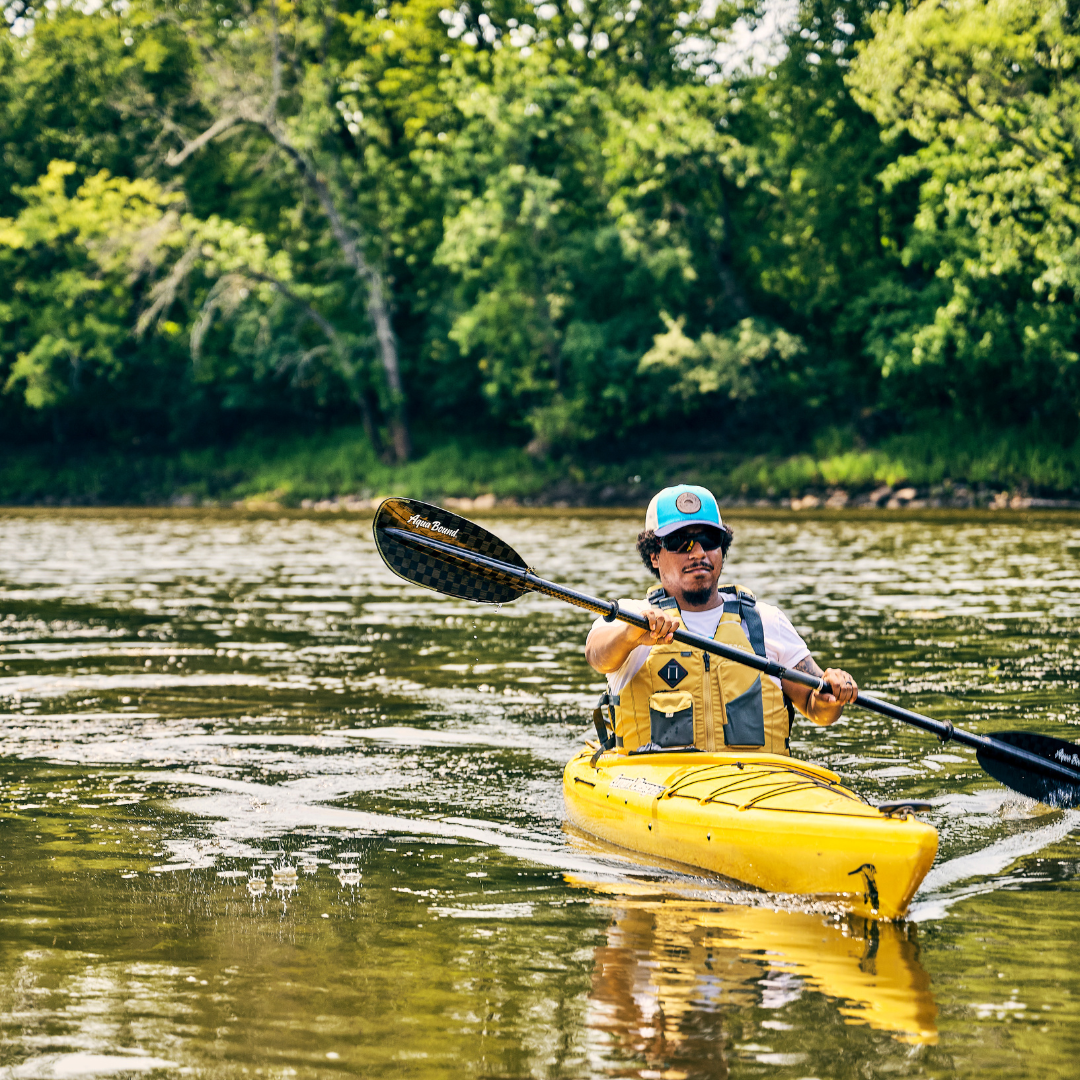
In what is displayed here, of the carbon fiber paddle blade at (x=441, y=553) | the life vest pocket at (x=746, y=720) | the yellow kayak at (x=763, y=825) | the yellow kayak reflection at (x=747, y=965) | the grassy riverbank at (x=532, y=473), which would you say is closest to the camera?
the yellow kayak reflection at (x=747, y=965)

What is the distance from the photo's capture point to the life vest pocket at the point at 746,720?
5.96 m

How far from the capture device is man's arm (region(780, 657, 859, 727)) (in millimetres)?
5551

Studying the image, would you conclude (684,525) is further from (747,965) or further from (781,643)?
(747,965)

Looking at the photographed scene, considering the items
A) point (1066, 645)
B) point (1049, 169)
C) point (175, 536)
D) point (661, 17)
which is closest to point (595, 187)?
point (661, 17)

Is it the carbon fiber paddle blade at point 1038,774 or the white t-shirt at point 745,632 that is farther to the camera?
the carbon fiber paddle blade at point 1038,774

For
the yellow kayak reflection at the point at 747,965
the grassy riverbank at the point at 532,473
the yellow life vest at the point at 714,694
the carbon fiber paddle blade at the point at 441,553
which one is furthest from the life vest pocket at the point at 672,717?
the grassy riverbank at the point at 532,473

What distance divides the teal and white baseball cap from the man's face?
136 mm

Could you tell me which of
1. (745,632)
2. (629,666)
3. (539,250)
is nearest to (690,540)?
(745,632)

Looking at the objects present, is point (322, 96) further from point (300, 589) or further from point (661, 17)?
point (300, 589)

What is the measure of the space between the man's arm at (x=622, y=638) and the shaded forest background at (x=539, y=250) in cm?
2425

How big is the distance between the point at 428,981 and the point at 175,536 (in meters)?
23.6

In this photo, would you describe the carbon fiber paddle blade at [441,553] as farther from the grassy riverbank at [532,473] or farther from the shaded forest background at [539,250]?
the grassy riverbank at [532,473]

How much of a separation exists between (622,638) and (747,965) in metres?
1.57

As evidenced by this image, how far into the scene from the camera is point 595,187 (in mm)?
38250
